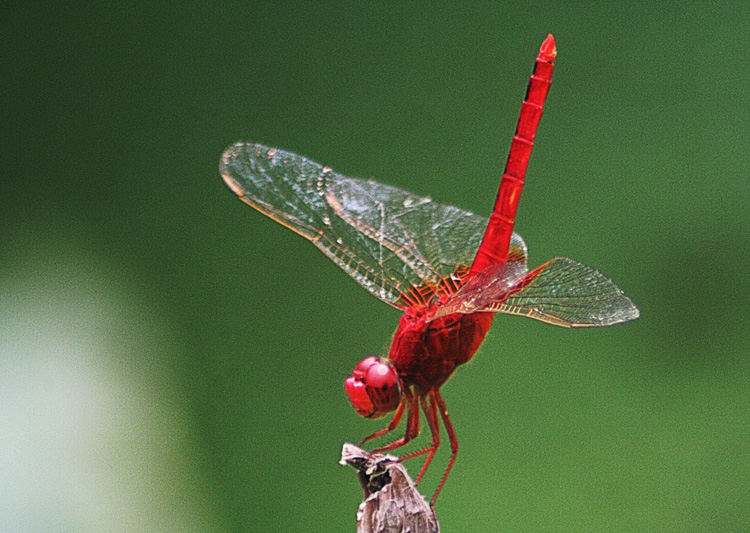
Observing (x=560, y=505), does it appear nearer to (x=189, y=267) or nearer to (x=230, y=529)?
(x=230, y=529)

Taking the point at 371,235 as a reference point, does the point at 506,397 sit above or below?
below

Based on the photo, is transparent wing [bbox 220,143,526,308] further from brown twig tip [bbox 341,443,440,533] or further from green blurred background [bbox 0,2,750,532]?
green blurred background [bbox 0,2,750,532]

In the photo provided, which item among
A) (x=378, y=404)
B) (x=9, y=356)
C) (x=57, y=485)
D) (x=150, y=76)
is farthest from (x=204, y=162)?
(x=378, y=404)

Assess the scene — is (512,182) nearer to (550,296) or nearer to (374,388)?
(550,296)

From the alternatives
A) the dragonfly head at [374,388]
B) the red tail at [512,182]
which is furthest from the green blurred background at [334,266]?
the dragonfly head at [374,388]

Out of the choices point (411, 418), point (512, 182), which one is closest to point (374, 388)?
point (411, 418)
